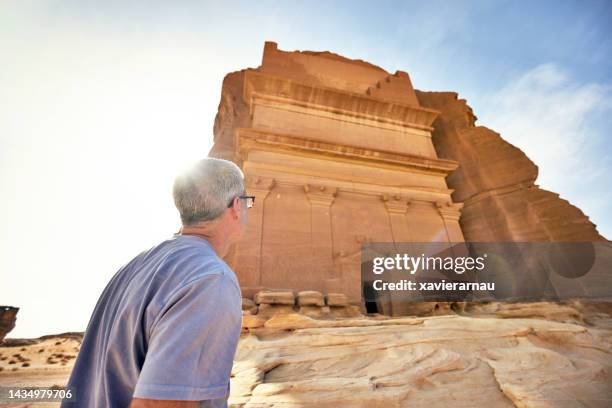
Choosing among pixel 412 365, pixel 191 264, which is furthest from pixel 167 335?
pixel 412 365

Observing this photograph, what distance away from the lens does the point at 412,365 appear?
3236 mm

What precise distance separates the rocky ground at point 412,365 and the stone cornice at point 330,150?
6400 millimetres

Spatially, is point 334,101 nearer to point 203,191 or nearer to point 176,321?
point 203,191

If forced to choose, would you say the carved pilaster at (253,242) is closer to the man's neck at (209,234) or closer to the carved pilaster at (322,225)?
the carved pilaster at (322,225)

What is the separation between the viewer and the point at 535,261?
10.9 m

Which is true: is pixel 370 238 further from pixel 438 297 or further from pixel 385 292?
pixel 438 297

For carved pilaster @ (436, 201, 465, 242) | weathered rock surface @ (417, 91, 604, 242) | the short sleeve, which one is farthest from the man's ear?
weathered rock surface @ (417, 91, 604, 242)

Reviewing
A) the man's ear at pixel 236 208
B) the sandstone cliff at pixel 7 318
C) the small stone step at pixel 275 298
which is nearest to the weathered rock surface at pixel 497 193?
the small stone step at pixel 275 298

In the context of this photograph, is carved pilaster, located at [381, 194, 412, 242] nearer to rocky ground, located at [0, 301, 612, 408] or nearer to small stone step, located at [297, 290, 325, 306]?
small stone step, located at [297, 290, 325, 306]

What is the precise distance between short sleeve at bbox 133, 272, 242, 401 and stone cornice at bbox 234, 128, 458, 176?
9.49m

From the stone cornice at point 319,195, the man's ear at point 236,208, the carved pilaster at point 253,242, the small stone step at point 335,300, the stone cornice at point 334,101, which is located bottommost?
the small stone step at point 335,300

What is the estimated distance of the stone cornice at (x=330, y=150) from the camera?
10.1m

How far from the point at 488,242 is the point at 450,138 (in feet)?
19.6

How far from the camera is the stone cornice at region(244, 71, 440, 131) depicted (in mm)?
11969
